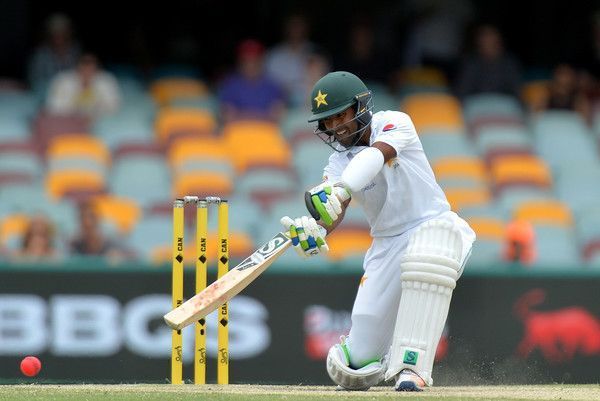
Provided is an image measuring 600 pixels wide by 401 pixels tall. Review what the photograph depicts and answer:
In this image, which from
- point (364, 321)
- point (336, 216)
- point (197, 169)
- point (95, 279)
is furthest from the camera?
point (197, 169)

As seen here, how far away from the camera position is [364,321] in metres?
7.61

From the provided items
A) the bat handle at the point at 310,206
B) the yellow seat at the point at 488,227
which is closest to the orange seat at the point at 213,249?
the yellow seat at the point at 488,227

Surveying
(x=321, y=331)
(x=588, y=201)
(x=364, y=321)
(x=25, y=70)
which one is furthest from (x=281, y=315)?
(x=25, y=70)

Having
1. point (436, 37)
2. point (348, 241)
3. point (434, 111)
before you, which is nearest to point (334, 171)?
point (348, 241)

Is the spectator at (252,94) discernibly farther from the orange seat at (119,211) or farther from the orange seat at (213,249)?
the orange seat at (213,249)

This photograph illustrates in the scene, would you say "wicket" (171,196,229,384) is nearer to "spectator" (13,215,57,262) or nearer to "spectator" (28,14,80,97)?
"spectator" (13,215,57,262)

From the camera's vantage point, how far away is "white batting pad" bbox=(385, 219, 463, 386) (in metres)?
7.23

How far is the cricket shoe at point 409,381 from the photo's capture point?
7.20m

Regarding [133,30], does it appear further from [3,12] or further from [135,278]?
[135,278]

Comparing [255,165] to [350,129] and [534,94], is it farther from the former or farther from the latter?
[350,129]

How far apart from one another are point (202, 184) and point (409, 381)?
5.17m

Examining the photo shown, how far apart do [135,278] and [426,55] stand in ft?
17.7

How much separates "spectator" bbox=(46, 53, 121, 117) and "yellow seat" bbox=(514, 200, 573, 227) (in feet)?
11.7

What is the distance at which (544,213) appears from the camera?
12219mm
